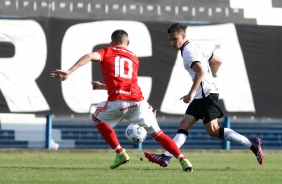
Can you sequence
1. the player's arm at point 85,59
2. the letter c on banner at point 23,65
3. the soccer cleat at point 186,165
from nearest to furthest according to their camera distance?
the player's arm at point 85,59 → the soccer cleat at point 186,165 → the letter c on banner at point 23,65

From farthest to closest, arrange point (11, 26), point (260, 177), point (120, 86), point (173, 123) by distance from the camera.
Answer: point (173, 123)
point (11, 26)
point (120, 86)
point (260, 177)

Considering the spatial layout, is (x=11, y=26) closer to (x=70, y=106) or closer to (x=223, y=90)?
(x=70, y=106)

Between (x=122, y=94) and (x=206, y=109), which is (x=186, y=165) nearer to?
(x=122, y=94)

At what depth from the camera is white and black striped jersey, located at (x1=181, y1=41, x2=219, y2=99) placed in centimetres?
1193

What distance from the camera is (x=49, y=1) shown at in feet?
65.0

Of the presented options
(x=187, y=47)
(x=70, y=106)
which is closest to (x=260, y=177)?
(x=187, y=47)

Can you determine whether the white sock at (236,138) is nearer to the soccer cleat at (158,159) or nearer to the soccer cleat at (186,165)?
the soccer cleat at (158,159)

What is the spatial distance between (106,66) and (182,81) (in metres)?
8.88

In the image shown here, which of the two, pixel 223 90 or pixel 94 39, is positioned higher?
pixel 94 39

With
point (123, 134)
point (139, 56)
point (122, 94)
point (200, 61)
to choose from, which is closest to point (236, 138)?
point (200, 61)

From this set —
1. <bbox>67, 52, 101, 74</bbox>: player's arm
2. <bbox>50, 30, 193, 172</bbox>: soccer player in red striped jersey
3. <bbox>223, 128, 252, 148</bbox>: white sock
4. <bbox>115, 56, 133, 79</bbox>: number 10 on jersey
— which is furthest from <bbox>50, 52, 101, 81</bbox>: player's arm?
<bbox>223, 128, 252, 148</bbox>: white sock

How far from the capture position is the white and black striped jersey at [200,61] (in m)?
11.9

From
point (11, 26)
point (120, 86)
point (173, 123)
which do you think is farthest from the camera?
point (173, 123)

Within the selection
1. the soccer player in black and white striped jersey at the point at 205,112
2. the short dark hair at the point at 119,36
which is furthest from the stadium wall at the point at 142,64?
the short dark hair at the point at 119,36
